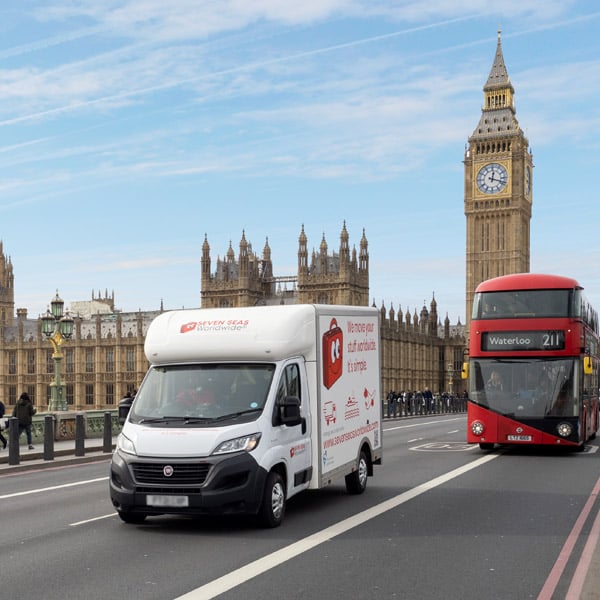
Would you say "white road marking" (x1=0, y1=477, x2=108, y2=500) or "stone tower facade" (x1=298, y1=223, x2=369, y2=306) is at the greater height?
"stone tower facade" (x1=298, y1=223, x2=369, y2=306)

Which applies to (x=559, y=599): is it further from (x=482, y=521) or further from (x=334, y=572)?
(x=482, y=521)

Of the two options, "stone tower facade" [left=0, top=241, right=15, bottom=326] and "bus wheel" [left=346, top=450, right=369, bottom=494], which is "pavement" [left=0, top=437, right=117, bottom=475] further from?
"stone tower facade" [left=0, top=241, right=15, bottom=326]

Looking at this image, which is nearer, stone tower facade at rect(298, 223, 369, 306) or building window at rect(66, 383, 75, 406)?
stone tower facade at rect(298, 223, 369, 306)

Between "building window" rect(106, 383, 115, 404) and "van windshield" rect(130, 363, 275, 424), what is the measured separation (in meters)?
91.9

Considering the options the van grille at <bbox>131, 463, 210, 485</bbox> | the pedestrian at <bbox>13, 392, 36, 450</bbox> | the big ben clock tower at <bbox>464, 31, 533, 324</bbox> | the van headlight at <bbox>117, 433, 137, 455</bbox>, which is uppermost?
the big ben clock tower at <bbox>464, 31, 533, 324</bbox>

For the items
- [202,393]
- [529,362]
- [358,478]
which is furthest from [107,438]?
[202,393]

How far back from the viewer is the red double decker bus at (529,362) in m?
20.8

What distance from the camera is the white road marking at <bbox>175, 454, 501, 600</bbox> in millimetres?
7961

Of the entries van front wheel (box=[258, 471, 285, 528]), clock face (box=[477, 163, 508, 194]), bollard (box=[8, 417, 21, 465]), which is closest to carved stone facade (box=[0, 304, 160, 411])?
clock face (box=[477, 163, 508, 194])

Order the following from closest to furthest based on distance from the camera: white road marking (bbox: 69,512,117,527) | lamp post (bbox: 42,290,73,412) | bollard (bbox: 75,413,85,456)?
white road marking (bbox: 69,512,117,527) → bollard (bbox: 75,413,85,456) → lamp post (bbox: 42,290,73,412)

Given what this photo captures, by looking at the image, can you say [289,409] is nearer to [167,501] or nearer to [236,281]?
[167,501]

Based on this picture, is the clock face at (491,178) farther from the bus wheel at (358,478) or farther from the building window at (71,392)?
the bus wheel at (358,478)

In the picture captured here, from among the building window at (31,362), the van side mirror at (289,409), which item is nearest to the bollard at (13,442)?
the van side mirror at (289,409)

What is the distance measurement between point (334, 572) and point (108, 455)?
1601 centimetres
